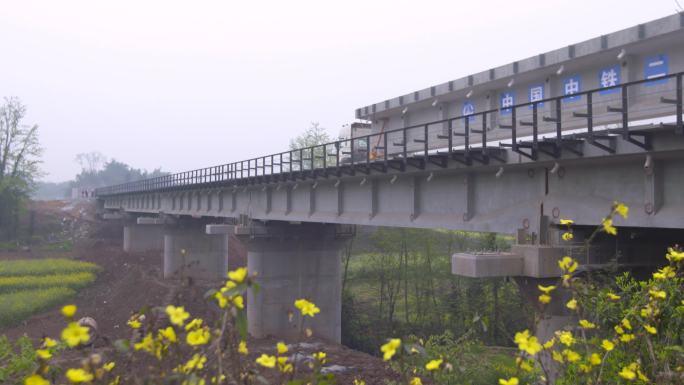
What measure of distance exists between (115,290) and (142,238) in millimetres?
17470

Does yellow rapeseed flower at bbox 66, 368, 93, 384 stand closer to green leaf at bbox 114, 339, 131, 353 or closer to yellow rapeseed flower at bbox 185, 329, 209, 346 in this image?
green leaf at bbox 114, 339, 131, 353

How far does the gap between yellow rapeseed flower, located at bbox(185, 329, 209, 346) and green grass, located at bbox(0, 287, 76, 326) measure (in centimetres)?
3638

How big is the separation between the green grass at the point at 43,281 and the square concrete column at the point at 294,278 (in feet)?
68.5

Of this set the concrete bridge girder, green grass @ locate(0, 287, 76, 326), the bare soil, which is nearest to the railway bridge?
the concrete bridge girder

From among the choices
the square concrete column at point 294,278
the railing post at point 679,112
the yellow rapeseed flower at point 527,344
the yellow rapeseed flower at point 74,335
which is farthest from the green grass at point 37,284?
the yellow rapeseed flower at point 527,344

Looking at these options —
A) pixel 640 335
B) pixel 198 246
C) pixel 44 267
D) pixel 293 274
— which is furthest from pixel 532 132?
pixel 44 267

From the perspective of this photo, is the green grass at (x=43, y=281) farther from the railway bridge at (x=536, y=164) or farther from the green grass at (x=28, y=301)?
the railway bridge at (x=536, y=164)

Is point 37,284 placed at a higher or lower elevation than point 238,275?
lower

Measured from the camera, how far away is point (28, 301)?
37375 millimetres

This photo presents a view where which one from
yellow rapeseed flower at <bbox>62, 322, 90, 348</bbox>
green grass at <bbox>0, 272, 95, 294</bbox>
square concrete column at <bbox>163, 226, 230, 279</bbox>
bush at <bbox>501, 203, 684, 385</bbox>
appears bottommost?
green grass at <bbox>0, 272, 95, 294</bbox>

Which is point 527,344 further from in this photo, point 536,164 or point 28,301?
point 28,301

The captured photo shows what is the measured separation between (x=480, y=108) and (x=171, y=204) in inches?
1309

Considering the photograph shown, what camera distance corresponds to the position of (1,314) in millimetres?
34219

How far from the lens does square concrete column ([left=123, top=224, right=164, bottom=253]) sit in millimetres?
60969
